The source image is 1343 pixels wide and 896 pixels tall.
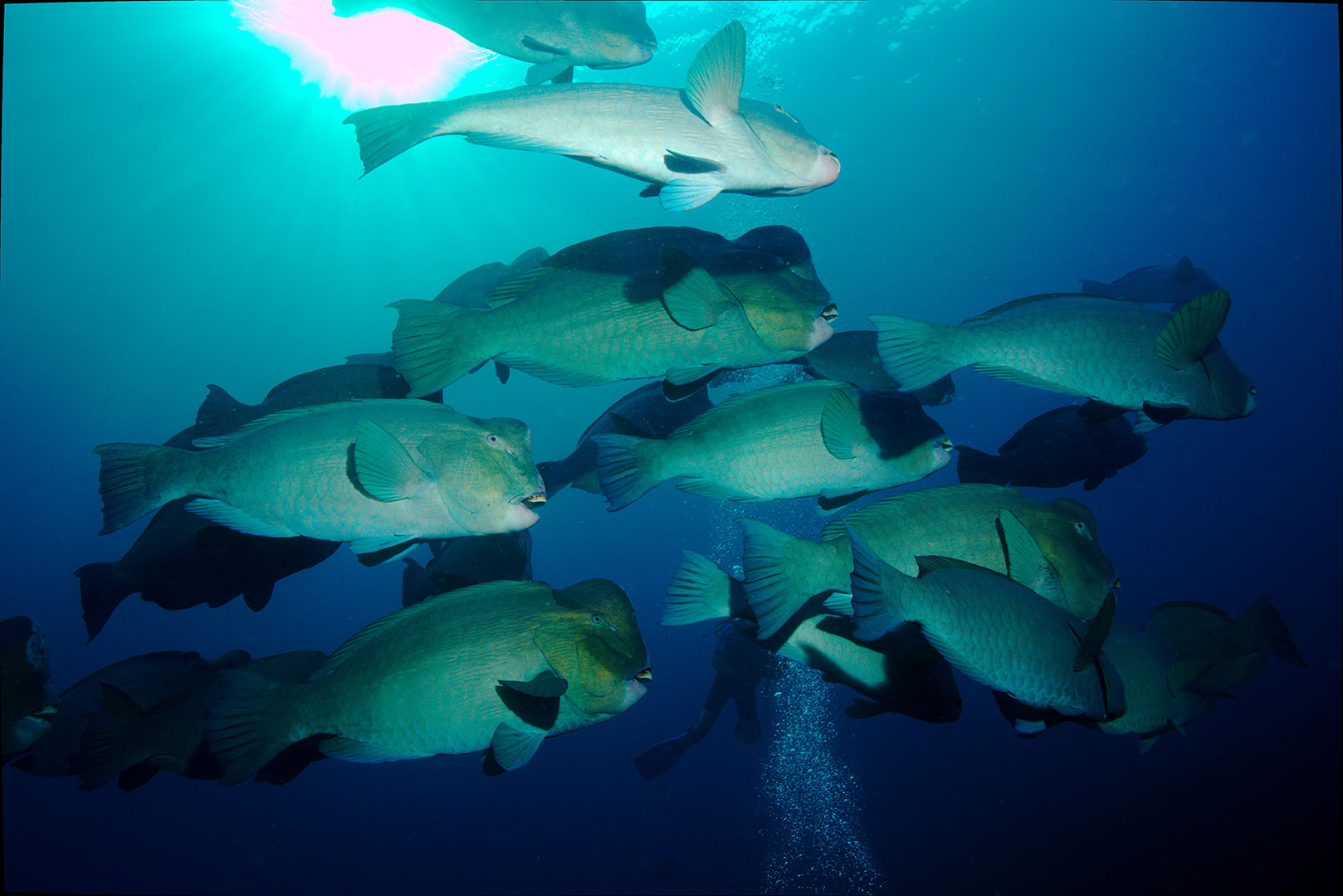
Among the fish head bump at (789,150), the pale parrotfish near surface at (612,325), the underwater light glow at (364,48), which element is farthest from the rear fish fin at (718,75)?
the underwater light glow at (364,48)

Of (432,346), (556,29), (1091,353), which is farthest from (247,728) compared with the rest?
(1091,353)

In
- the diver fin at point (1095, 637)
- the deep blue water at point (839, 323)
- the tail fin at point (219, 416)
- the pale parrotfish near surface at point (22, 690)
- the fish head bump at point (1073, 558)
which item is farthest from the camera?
the deep blue water at point (839, 323)

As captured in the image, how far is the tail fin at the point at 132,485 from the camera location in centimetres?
214

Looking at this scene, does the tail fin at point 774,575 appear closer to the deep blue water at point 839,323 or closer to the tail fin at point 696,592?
the tail fin at point 696,592

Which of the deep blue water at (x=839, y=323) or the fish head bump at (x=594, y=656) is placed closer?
the fish head bump at (x=594, y=656)

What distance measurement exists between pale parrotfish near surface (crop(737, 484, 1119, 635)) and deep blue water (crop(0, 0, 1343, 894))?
9324mm

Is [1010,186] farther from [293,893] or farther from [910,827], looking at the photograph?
[293,893]

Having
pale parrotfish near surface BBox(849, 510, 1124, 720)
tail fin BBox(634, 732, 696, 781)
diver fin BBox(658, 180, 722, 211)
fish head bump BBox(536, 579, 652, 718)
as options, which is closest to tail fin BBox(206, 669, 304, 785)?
fish head bump BBox(536, 579, 652, 718)

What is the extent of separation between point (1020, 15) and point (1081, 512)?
36930 millimetres

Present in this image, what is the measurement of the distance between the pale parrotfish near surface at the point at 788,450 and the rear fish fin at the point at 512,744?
0.98 meters

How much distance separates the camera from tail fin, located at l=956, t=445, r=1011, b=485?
3295mm

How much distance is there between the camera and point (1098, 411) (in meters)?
2.37

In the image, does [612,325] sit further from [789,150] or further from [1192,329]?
[1192,329]

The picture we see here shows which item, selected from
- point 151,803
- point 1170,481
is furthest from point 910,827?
point 1170,481
